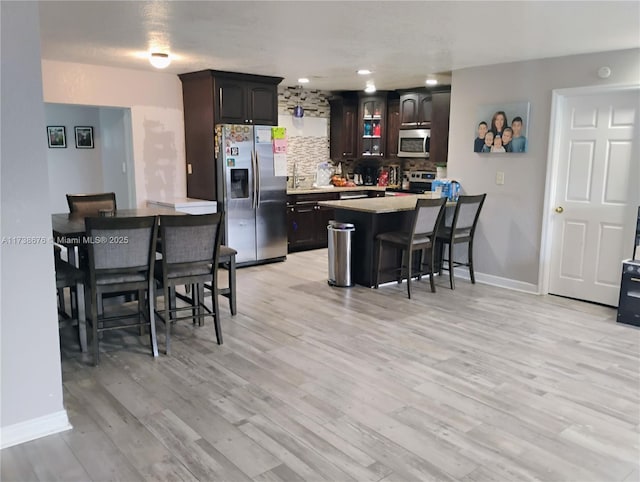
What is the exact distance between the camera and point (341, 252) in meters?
5.55

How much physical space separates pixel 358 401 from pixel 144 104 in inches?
182

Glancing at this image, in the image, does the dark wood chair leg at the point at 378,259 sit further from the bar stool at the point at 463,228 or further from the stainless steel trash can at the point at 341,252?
the bar stool at the point at 463,228

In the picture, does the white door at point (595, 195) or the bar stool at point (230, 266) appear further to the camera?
the white door at point (595, 195)

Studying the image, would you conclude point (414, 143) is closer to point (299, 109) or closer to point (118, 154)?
point (299, 109)

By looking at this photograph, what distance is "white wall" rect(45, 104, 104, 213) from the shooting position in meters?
7.62

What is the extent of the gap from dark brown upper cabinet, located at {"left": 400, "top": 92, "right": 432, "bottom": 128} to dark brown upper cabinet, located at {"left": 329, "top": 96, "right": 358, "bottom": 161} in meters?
0.81

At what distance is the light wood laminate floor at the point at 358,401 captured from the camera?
2.41 metres

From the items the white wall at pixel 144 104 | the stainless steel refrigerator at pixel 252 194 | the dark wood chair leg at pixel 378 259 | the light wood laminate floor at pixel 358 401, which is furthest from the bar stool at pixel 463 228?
the white wall at pixel 144 104

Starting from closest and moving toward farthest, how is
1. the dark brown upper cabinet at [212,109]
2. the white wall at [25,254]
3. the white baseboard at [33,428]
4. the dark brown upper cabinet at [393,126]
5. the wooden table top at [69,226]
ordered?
the white wall at [25,254] < the white baseboard at [33,428] < the wooden table top at [69,226] < the dark brown upper cabinet at [212,109] < the dark brown upper cabinet at [393,126]

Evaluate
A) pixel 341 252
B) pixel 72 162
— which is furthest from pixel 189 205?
pixel 72 162

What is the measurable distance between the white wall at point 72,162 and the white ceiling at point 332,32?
2490mm

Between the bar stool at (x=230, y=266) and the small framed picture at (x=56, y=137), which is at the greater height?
the small framed picture at (x=56, y=137)

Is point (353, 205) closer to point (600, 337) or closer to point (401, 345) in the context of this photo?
point (401, 345)

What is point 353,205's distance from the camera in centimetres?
560
